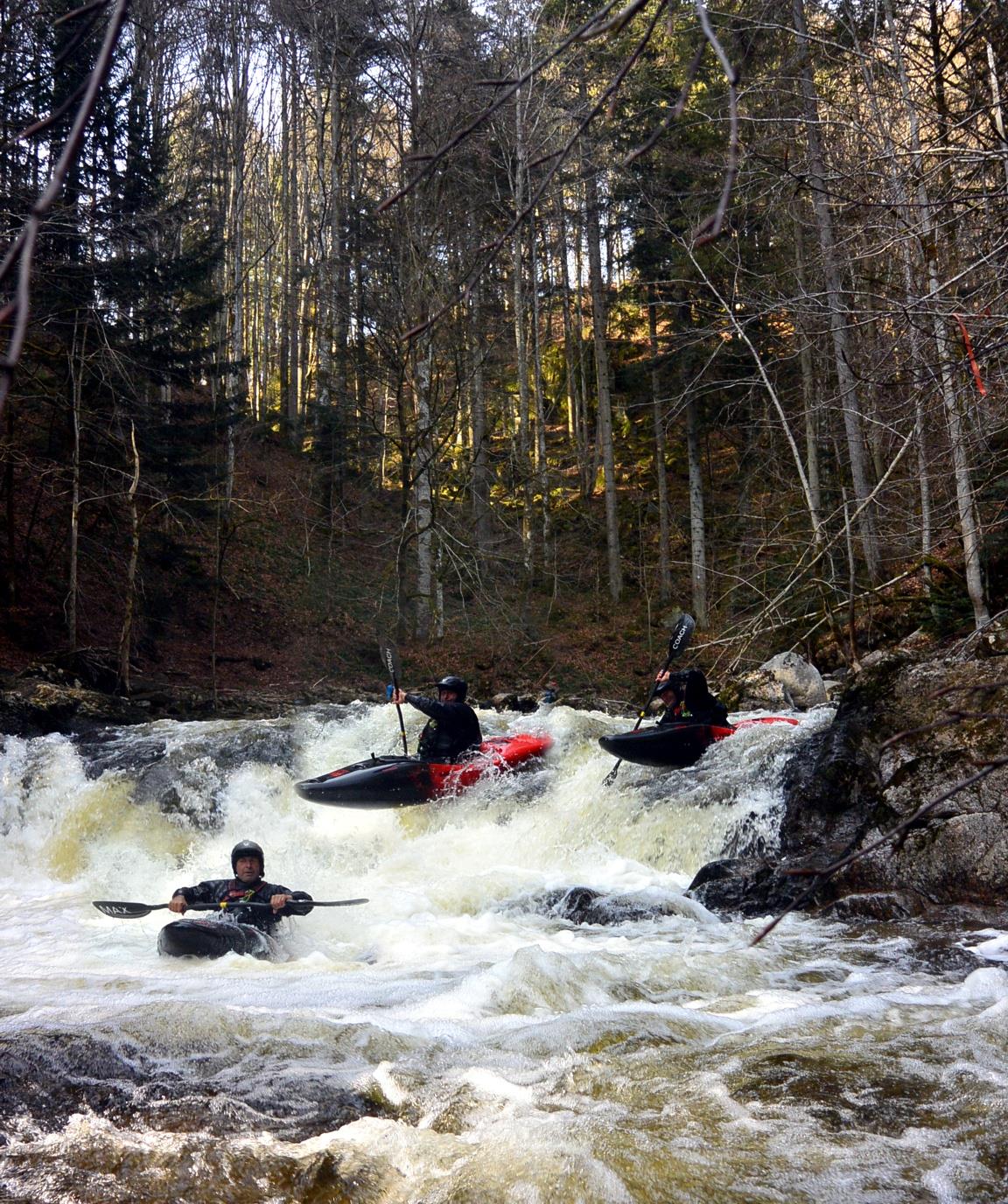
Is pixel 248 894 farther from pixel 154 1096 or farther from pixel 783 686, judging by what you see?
pixel 783 686

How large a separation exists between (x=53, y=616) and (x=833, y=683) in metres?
11.6

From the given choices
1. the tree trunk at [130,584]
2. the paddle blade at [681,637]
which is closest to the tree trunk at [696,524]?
the paddle blade at [681,637]

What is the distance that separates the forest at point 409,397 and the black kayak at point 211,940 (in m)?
5.97

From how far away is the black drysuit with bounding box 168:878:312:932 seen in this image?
21.4 ft

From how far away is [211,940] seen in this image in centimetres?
617

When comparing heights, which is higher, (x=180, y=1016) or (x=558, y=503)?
(x=558, y=503)

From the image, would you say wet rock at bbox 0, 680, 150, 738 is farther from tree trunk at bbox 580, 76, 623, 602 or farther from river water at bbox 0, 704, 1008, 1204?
tree trunk at bbox 580, 76, 623, 602

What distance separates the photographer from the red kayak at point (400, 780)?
9.27 meters

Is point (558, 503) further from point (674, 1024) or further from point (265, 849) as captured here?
point (674, 1024)

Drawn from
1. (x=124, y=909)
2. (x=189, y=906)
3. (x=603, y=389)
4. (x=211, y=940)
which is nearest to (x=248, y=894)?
(x=189, y=906)

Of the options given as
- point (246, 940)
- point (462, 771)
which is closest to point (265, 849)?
point (462, 771)

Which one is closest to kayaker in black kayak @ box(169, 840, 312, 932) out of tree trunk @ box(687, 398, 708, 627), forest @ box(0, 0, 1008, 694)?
forest @ box(0, 0, 1008, 694)

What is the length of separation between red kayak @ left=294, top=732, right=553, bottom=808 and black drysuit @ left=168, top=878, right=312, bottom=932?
2377 millimetres

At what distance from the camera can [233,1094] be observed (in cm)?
395
